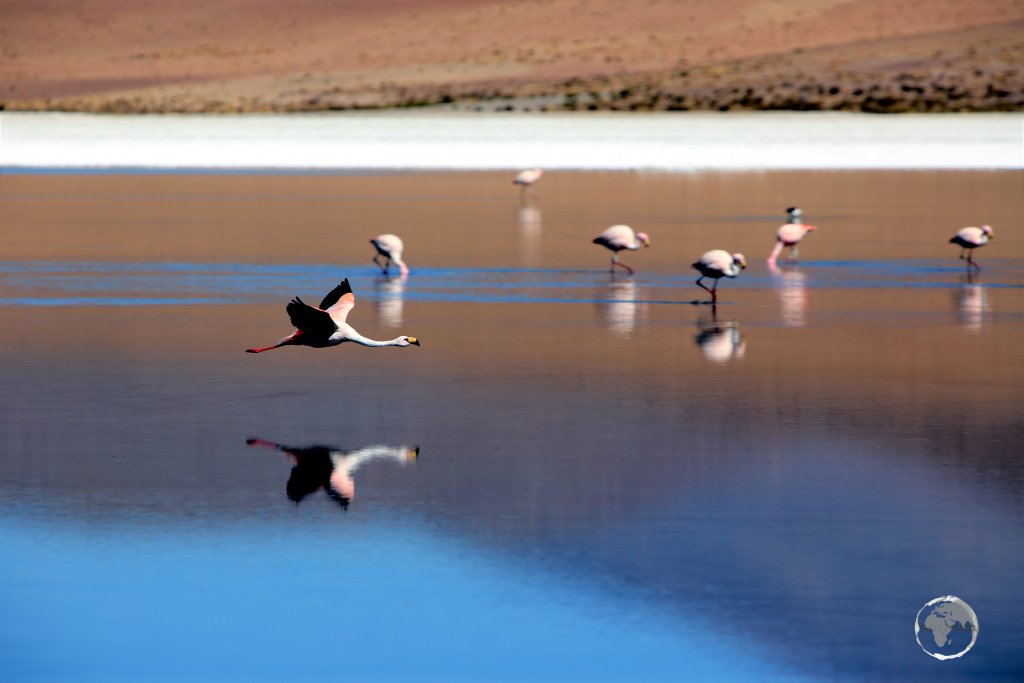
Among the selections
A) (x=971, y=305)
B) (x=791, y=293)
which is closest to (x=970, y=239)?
(x=791, y=293)

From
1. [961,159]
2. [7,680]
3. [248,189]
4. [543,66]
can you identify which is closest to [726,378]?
[7,680]

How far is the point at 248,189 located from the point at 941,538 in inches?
1427

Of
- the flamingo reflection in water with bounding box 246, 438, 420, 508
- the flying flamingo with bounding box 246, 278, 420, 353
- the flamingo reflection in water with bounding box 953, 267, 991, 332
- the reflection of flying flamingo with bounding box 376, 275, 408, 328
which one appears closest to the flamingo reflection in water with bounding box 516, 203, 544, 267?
the reflection of flying flamingo with bounding box 376, 275, 408, 328

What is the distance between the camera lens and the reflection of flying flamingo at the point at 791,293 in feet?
60.9

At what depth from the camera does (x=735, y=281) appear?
22938 mm

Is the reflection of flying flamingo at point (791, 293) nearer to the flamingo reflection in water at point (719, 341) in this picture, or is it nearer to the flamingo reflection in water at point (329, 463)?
the flamingo reflection in water at point (719, 341)

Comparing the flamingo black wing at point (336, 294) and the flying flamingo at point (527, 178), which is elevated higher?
the flying flamingo at point (527, 178)

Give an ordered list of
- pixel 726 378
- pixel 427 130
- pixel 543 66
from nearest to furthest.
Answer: pixel 726 378 → pixel 427 130 → pixel 543 66

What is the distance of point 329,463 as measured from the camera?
431 inches

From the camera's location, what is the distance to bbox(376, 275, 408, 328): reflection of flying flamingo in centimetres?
1838

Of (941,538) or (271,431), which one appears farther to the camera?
(271,431)

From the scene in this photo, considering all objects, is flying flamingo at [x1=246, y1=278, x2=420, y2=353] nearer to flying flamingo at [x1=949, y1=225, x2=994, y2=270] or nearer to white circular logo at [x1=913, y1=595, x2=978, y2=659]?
white circular logo at [x1=913, y1=595, x2=978, y2=659]

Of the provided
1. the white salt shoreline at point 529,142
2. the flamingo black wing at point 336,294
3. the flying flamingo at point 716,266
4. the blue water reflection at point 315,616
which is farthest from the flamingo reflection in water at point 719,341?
the white salt shoreline at point 529,142

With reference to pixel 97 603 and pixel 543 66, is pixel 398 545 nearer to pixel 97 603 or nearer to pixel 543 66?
pixel 97 603
